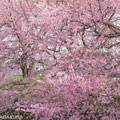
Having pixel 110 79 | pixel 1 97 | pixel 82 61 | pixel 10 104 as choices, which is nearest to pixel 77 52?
pixel 82 61

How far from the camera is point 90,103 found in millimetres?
4211

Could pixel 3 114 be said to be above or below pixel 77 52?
below

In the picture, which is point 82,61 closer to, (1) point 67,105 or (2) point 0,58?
Result: (1) point 67,105

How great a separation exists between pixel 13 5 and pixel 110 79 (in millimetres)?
6715

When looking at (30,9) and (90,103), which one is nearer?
(90,103)

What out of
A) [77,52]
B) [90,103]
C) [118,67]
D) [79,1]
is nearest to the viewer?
[118,67]

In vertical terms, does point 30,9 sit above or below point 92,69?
above

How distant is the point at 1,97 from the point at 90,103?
4023 millimetres

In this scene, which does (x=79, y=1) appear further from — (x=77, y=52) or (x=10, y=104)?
(x=10, y=104)

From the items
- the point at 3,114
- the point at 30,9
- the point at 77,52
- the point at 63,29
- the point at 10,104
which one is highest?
the point at 30,9

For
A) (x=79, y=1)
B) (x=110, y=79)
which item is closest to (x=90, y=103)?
(x=110, y=79)

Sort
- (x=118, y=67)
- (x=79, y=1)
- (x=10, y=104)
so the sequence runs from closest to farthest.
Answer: (x=118, y=67) < (x=79, y=1) < (x=10, y=104)

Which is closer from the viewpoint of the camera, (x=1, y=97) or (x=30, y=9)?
(x=1, y=97)

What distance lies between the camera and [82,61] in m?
3.68
